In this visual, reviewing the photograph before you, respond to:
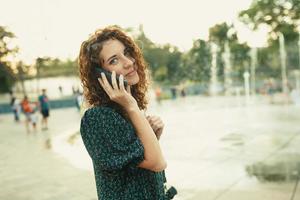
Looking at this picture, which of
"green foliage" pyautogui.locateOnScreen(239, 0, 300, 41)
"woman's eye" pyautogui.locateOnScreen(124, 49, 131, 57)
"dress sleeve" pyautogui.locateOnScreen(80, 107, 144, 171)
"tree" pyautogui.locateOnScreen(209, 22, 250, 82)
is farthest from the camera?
"tree" pyautogui.locateOnScreen(209, 22, 250, 82)

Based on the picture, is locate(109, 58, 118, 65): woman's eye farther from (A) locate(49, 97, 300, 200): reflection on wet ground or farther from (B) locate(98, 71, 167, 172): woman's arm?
(A) locate(49, 97, 300, 200): reflection on wet ground

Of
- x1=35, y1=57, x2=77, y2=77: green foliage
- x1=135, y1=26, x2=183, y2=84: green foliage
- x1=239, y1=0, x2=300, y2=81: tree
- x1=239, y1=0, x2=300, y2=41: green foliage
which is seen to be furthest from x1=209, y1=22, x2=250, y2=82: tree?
x1=239, y1=0, x2=300, y2=41: green foliage

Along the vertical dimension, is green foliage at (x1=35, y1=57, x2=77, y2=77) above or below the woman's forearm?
above

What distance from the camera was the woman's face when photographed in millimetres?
1908

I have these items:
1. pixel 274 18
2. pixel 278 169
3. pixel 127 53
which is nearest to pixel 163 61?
pixel 274 18

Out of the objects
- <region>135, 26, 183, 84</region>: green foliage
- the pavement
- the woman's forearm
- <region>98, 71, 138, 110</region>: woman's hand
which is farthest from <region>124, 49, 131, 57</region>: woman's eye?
<region>135, 26, 183, 84</region>: green foliage

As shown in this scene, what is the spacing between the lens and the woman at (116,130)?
A: 1.72 m

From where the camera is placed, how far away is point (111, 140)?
5.61 ft

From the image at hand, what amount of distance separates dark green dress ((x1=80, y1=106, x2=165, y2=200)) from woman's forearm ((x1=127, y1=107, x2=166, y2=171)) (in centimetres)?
2

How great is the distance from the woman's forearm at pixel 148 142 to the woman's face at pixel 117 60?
→ 24 cm

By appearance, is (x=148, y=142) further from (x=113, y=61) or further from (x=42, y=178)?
(x=42, y=178)

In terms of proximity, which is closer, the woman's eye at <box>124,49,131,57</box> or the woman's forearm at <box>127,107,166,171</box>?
the woman's forearm at <box>127,107,166,171</box>

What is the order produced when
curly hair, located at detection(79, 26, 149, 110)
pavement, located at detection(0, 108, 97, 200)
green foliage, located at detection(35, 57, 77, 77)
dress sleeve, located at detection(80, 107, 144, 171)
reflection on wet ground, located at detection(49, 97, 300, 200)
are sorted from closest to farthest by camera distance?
dress sleeve, located at detection(80, 107, 144, 171), curly hair, located at detection(79, 26, 149, 110), reflection on wet ground, located at detection(49, 97, 300, 200), pavement, located at detection(0, 108, 97, 200), green foliage, located at detection(35, 57, 77, 77)

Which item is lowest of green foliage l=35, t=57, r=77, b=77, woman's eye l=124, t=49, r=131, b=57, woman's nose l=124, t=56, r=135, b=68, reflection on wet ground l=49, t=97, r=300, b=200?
reflection on wet ground l=49, t=97, r=300, b=200
